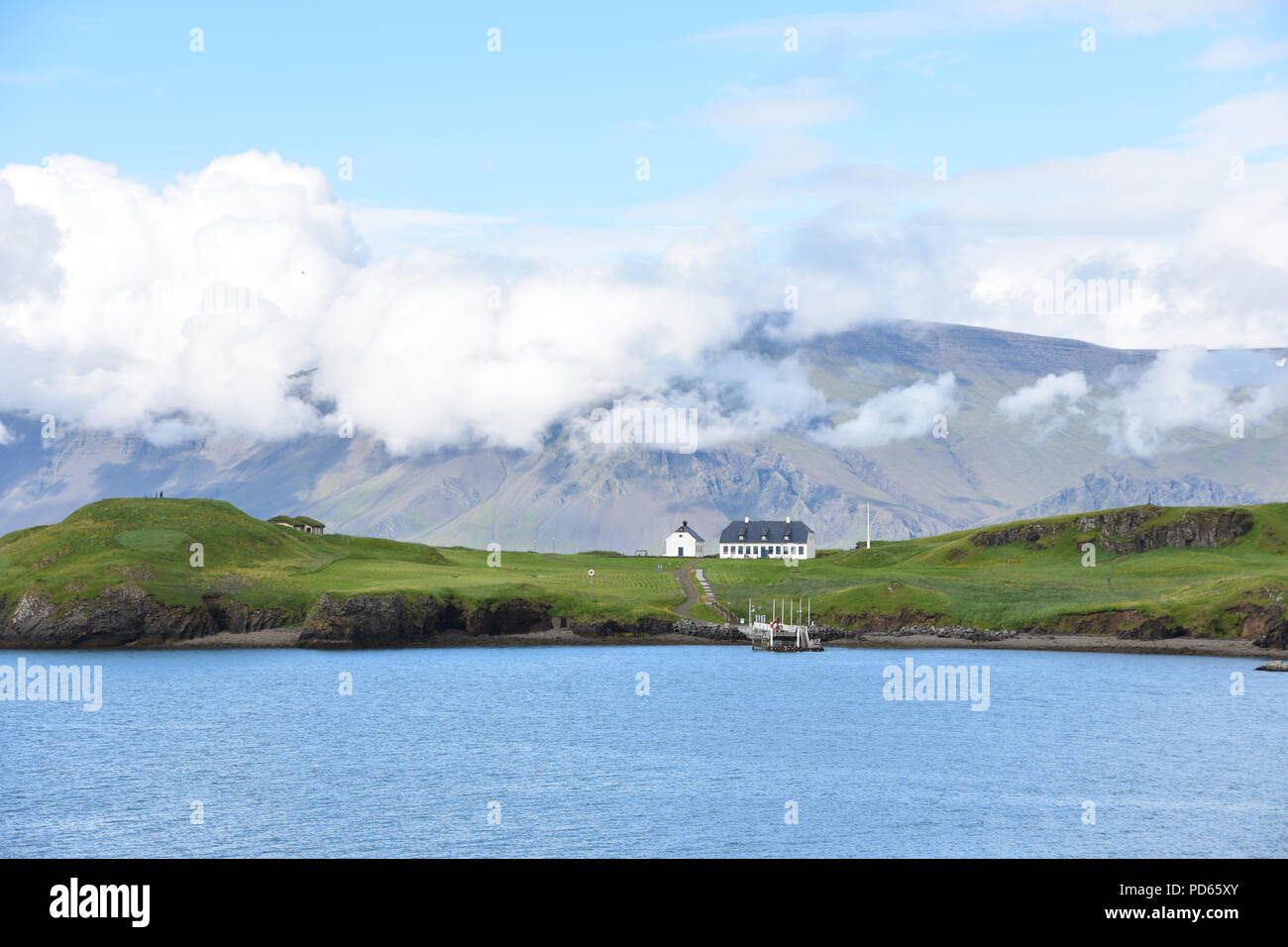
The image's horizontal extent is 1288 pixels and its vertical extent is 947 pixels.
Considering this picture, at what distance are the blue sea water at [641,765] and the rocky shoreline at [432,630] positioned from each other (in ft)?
63.9

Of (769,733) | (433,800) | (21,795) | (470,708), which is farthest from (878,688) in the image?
(21,795)

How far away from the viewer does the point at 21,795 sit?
73.4 meters

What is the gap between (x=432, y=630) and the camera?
6870 inches

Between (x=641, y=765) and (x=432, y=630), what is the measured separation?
9393 cm

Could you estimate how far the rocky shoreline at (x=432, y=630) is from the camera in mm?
167375

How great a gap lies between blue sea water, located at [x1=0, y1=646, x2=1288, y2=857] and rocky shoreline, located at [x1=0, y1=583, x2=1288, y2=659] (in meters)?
19.5
